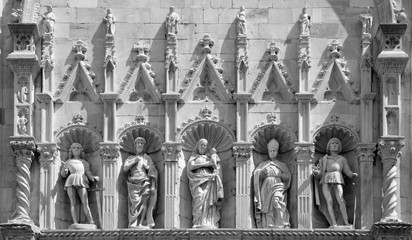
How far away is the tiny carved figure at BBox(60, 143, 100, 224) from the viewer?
34156mm

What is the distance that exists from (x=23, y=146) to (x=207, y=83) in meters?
3.29

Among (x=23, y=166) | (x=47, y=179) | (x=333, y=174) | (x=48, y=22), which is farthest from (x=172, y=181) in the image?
(x=48, y=22)

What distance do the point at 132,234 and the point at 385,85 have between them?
15.9 ft

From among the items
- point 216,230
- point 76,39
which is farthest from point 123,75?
point 216,230

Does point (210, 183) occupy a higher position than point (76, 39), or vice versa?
point (76, 39)

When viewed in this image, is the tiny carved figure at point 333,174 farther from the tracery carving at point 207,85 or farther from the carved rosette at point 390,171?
the tracery carving at point 207,85

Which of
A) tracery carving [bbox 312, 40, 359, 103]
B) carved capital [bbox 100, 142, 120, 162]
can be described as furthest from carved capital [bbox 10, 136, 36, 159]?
tracery carving [bbox 312, 40, 359, 103]

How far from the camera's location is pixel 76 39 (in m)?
35.1

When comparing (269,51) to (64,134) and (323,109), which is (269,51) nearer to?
(323,109)

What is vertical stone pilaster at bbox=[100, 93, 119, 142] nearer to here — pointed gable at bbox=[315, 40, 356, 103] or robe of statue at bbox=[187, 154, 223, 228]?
robe of statue at bbox=[187, 154, 223, 228]

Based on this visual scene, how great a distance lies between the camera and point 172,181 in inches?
1345

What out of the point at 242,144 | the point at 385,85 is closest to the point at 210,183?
the point at 242,144

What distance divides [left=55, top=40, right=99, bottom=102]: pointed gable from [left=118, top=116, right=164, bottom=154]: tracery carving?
0.74 meters

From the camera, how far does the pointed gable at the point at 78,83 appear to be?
34.8 meters
